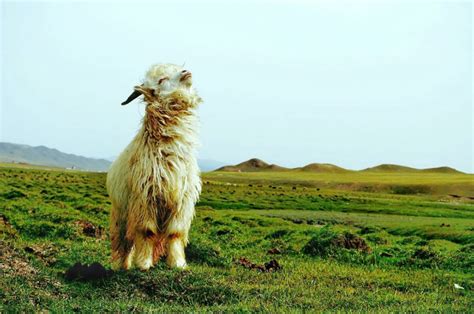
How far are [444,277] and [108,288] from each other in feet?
26.5

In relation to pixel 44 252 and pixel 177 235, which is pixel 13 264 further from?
pixel 177 235

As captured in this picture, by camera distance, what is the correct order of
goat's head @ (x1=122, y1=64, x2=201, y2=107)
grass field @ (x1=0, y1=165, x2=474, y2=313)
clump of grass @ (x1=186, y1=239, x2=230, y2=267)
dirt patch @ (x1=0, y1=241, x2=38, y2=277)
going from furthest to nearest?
clump of grass @ (x1=186, y1=239, x2=230, y2=267) < goat's head @ (x1=122, y1=64, x2=201, y2=107) < dirt patch @ (x1=0, y1=241, x2=38, y2=277) < grass field @ (x1=0, y1=165, x2=474, y2=313)

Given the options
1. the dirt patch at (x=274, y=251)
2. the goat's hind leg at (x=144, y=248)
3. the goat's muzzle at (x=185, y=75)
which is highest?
the goat's muzzle at (x=185, y=75)

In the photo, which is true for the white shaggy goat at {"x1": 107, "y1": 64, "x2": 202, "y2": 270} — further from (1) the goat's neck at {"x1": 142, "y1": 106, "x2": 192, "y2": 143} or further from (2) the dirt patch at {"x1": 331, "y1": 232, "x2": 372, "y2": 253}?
(2) the dirt patch at {"x1": 331, "y1": 232, "x2": 372, "y2": 253}

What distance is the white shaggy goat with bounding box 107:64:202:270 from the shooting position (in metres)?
11.0

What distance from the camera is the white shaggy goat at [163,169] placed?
1105cm

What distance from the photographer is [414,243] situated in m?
21.2

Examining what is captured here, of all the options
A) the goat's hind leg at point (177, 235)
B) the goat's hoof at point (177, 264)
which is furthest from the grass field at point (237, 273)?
the goat's hind leg at point (177, 235)

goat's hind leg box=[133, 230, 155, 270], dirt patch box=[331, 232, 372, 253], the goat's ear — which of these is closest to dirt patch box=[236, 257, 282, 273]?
goat's hind leg box=[133, 230, 155, 270]

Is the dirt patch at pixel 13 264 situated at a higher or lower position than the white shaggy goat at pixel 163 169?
lower

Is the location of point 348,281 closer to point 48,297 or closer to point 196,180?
point 196,180

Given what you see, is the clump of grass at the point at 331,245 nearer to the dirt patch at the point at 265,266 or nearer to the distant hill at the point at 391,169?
the dirt patch at the point at 265,266

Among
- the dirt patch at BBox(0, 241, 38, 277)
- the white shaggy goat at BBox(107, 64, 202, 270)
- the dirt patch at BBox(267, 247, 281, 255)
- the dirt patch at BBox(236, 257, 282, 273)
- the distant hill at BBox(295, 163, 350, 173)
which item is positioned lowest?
the dirt patch at BBox(267, 247, 281, 255)

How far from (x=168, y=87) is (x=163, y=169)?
152 centimetres
